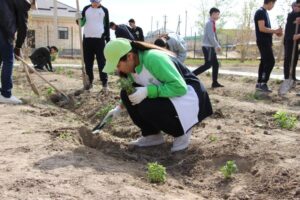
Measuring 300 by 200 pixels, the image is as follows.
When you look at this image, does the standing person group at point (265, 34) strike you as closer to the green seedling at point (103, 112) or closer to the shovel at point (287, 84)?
the shovel at point (287, 84)

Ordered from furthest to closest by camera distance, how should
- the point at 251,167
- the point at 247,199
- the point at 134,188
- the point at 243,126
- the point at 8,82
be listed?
the point at 8,82, the point at 243,126, the point at 251,167, the point at 247,199, the point at 134,188

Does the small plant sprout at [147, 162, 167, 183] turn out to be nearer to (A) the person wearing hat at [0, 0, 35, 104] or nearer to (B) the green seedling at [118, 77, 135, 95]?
(B) the green seedling at [118, 77, 135, 95]

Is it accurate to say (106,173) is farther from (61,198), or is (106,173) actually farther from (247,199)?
(247,199)

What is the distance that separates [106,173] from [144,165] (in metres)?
0.67

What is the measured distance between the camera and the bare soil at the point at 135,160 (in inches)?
113

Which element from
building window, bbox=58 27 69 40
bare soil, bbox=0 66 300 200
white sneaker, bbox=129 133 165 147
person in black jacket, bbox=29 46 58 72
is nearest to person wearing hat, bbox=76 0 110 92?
bare soil, bbox=0 66 300 200

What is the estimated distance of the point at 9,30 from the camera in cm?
594

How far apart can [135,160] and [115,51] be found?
100cm

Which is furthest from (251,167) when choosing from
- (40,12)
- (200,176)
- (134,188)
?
(40,12)

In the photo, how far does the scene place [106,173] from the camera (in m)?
3.17

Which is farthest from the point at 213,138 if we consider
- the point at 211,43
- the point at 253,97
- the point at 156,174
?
the point at 211,43

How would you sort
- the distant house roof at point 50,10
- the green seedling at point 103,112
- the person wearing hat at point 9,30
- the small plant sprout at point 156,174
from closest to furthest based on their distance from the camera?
the small plant sprout at point 156,174 → the green seedling at point 103,112 → the person wearing hat at point 9,30 → the distant house roof at point 50,10

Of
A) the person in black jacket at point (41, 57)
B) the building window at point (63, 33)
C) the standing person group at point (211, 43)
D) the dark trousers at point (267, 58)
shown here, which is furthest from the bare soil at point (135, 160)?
the building window at point (63, 33)

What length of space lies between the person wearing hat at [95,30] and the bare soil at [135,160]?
2209 millimetres
